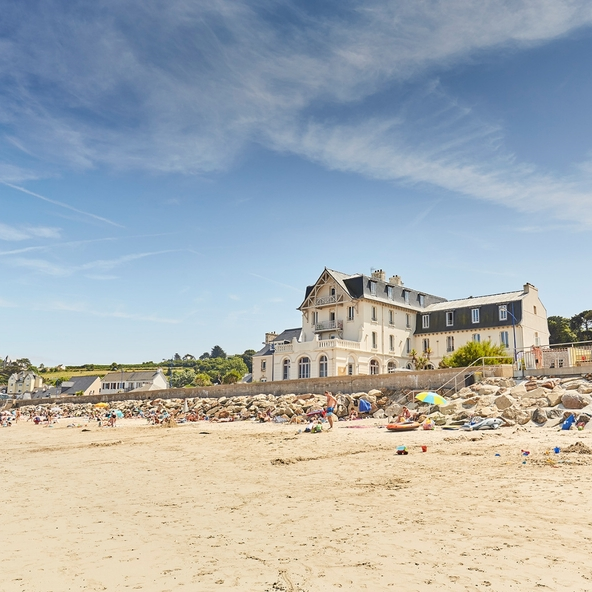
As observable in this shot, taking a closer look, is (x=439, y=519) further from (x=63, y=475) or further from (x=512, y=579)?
(x=63, y=475)

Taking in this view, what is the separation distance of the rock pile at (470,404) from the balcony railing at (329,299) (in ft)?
52.9

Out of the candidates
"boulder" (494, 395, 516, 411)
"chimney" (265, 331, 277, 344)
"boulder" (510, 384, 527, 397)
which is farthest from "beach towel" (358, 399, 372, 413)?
"chimney" (265, 331, 277, 344)

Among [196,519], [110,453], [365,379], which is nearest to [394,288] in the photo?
[365,379]

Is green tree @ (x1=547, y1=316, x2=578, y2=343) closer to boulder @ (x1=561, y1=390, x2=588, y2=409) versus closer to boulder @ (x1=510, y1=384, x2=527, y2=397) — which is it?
boulder @ (x1=510, y1=384, x2=527, y2=397)

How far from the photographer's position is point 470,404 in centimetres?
2064

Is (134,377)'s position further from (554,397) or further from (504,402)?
(554,397)

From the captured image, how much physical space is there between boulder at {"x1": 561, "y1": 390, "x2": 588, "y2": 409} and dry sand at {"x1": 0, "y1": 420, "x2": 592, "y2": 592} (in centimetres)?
299

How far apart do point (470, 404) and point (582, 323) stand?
62.7 metres

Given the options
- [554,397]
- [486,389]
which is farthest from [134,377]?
[554,397]

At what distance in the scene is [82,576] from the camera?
20.6ft

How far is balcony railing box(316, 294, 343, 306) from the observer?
48.6m

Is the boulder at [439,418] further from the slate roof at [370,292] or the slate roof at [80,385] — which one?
the slate roof at [80,385]

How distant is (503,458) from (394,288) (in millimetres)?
40093

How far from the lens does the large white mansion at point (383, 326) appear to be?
45.2 metres
